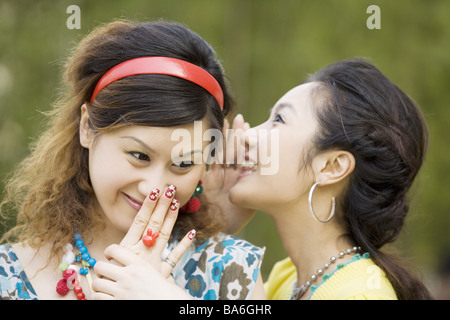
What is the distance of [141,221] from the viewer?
1.79m

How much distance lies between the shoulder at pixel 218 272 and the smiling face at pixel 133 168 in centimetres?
26

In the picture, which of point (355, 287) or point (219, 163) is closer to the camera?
point (355, 287)

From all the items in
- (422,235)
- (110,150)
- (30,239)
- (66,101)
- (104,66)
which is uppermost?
(104,66)

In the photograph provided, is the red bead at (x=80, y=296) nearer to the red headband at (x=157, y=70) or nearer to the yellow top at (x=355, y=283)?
the red headband at (x=157, y=70)

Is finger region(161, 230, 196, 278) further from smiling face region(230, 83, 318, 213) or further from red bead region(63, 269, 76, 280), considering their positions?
smiling face region(230, 83, 318, 213)

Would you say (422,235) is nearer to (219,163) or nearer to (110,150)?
(219,163)

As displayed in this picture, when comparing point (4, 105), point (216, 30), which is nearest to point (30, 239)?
point (4, 105)

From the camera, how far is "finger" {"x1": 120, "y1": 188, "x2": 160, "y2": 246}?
5.84ft

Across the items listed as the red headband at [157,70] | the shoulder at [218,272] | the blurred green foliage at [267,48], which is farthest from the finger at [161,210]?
the blurred green foliage at [267,48]

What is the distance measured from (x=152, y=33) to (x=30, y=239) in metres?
0.85

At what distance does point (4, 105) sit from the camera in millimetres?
4582

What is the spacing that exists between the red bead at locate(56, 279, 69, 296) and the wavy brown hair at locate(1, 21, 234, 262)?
118 millimetres

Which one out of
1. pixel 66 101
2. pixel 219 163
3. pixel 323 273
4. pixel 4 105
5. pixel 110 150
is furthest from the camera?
pixel 4 105

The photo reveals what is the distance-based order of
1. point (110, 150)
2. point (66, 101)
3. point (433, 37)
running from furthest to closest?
point (433, 37) → point (66, 101) → point (110, 150)
